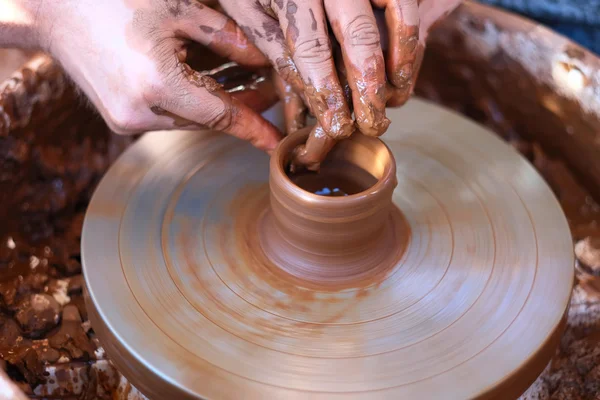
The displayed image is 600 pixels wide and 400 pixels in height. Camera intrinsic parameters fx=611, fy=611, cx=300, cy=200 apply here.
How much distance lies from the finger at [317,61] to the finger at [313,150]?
0.25 ft

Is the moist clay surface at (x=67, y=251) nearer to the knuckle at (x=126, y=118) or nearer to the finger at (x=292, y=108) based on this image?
the knuckle at (x=126, y=118)

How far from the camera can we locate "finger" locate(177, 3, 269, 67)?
4.18 ft

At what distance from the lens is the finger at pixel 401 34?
1.17m

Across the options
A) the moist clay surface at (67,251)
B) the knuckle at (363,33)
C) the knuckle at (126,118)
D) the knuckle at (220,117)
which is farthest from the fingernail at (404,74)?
the moist clay surface at (67,251)

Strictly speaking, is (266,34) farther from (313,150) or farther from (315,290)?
(315,290)

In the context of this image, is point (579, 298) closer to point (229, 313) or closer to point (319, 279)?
point (319, 279)

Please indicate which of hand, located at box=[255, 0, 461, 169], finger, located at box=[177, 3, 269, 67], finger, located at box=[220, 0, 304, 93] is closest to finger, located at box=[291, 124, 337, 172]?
hand, located at box=[255, 0, 461, 169]

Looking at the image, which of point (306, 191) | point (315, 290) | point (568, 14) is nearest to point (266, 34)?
point (306, 191)

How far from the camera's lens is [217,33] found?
1.30 meters

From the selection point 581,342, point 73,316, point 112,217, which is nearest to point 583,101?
point 581,342

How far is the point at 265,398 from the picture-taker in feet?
3.57

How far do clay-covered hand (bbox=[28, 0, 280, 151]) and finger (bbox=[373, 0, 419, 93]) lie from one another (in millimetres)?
297

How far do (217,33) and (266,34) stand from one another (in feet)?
0.38

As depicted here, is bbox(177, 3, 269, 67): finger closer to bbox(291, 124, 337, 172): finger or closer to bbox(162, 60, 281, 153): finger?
bbox(162, 60, 281, 153): finger
